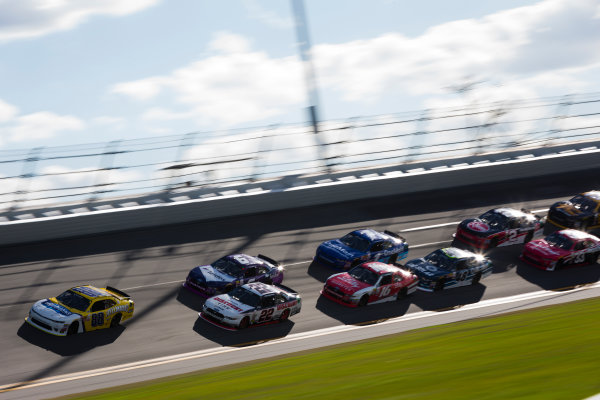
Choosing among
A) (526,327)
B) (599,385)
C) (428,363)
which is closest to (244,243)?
(526,327)

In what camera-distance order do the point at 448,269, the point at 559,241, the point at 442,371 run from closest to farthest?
the point at 442,371
the point at 448,269
the point at 559,241

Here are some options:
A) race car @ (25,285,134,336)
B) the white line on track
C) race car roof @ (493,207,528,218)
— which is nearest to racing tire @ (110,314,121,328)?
race car @ (25,285,134,336)

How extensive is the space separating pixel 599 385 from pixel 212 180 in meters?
18.3

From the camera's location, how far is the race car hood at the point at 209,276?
64.8ft

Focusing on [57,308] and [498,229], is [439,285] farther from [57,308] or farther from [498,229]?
[57,308]

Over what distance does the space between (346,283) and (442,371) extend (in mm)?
10631

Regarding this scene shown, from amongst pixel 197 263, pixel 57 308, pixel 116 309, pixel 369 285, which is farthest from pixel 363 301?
pixel 57 308

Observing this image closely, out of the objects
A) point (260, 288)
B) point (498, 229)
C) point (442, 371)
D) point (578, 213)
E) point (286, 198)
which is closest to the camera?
point (442, 371)

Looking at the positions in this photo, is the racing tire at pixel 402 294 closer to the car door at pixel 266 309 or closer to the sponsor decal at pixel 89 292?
the car door at pixel 266 309

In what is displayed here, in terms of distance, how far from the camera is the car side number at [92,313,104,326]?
17484 millimetres

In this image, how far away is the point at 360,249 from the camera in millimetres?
22438

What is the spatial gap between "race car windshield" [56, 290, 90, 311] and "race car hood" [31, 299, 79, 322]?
183 mm

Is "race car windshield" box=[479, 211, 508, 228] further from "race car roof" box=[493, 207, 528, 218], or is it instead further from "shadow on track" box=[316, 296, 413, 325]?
"shadow on track" box=[316, 296, 413, 325]

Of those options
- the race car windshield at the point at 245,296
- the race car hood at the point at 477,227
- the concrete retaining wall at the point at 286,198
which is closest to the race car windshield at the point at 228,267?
the race car windshield at the point at 245,296
